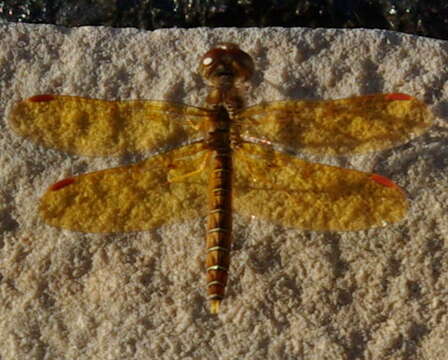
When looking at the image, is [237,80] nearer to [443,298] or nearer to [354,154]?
[354,154]

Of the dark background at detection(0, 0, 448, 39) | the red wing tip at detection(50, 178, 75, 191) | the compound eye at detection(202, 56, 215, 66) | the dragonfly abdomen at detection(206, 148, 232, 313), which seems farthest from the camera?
the dark background at detection(0, 0, 448, 39)

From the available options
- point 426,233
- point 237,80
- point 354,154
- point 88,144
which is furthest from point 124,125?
point 426,233

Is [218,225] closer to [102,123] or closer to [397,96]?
[102,123]

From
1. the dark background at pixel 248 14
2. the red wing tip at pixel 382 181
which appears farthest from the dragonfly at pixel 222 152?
the dark background at pixel 248 14

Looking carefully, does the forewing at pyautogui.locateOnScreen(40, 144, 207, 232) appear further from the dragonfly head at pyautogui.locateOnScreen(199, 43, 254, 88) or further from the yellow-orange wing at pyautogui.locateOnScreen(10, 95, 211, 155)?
the dragonfly head at pyautogui.locateOnScreen(199, 43, 254, 88)

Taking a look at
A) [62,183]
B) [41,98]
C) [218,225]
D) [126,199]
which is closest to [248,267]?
[218,225]

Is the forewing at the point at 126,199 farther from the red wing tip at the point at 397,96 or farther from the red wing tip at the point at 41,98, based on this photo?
the red wing tip at the point at 397,96

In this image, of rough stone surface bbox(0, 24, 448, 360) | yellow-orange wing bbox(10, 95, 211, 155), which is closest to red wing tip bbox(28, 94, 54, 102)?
yellow-orange wing bbox(10, 95, 211, 155)
